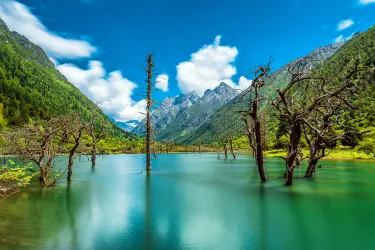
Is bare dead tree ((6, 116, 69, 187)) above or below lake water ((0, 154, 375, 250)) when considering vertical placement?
above

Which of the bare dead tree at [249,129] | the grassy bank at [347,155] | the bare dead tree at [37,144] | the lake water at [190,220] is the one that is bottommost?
the lake water at [190,220]

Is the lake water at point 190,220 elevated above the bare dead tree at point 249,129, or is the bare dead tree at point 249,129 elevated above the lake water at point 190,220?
the bare dead tree at point 249,129

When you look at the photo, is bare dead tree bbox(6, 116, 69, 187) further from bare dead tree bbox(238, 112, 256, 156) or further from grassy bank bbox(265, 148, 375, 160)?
grassy bank bbox(265, 148, 375, 160)

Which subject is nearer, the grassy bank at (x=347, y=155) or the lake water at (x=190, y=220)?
the lake water at (x=190, y=220)

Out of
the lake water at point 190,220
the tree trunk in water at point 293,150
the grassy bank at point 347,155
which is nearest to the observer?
the lake water at point 190,220

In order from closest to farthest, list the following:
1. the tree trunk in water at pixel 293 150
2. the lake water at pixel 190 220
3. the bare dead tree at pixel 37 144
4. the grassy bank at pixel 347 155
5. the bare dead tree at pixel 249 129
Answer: the lake water at pixel 190 220, the bare dead tree at pixel 37 144, the tree trunk in water at pixel 293 150, the bare dead tree at pixel 249 129, the grassy bank at pixel 347 155

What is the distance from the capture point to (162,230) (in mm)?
12008

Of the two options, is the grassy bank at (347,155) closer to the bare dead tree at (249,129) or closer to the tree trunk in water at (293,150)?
the bare dead tree at (249,129)

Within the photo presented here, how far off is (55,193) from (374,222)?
838 inches

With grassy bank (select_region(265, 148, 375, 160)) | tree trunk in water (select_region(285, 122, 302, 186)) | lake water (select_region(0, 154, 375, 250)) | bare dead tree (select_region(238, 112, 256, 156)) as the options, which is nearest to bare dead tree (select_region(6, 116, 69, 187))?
lake water (select_region(0, 154, 375, 250))

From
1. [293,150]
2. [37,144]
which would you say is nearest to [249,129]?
[293,150]

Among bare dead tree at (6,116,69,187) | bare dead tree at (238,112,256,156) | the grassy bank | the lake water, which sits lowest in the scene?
the lake water

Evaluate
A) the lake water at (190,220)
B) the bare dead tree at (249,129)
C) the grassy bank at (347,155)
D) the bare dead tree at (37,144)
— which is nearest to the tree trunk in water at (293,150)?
the lake water at (190,220)

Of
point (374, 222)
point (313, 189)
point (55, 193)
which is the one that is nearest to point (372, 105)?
point (313, 189)
